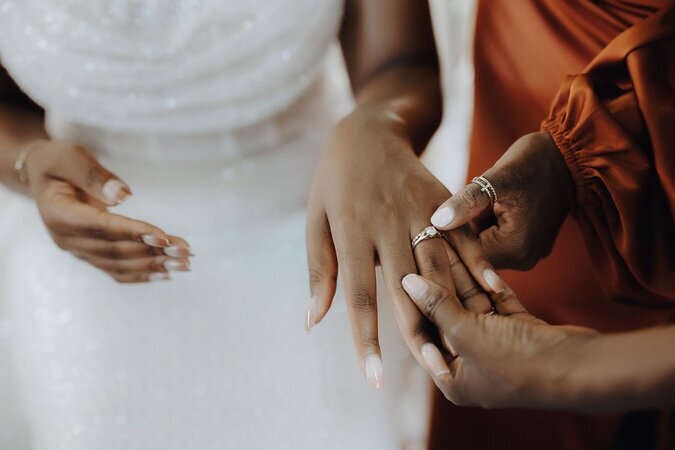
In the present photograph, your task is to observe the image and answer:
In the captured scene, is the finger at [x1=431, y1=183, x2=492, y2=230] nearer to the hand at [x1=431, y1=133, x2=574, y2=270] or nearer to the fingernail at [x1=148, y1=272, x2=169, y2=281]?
the hand at [x1=431, y1=133, x2=574, y2=270]

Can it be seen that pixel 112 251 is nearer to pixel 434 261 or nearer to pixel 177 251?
pixel 177 251

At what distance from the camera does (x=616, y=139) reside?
0.46 m

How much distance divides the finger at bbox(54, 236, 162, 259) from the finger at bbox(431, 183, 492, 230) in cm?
23

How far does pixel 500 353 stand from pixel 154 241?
0.29 metres

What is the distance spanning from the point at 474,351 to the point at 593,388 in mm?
68

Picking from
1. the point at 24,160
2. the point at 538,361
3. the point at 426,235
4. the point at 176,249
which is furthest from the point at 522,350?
the point at 24,160

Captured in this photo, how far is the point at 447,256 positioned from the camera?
431 millimetres

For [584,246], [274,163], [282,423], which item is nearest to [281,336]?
[282,423]

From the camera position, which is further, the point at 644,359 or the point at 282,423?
the point at 282,423

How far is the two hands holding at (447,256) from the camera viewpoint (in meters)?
0.36

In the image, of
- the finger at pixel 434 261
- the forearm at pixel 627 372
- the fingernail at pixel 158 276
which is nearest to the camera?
the forearm at pixel 627 372

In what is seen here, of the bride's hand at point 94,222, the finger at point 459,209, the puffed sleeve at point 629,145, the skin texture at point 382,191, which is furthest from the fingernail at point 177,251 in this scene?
Result: the puffed sleeve at point 629,145

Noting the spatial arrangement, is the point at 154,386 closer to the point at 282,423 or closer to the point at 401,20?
the point at 282,423

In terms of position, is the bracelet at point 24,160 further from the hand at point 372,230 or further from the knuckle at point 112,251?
the hand at point 372,230
